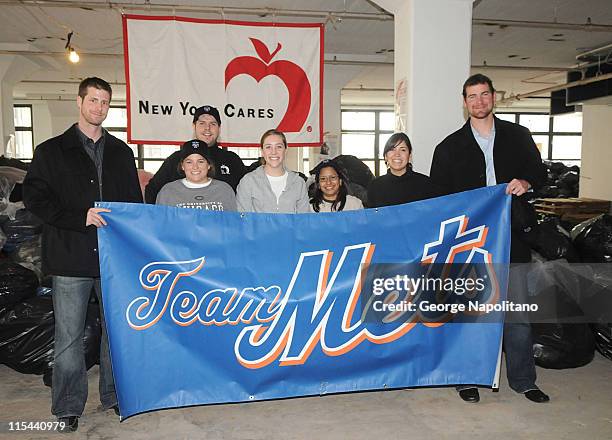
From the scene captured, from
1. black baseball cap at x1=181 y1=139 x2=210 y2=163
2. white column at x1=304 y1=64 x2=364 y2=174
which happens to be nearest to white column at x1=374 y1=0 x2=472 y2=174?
black baseball cap at x1=181 y1=139 x2=210 y2=163

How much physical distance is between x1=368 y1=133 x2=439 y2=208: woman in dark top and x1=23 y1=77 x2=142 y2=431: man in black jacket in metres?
1.48

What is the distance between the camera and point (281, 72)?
5098 millimetres

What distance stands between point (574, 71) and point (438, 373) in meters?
10.6

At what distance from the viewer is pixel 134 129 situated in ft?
15.9

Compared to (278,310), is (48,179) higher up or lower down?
higher up

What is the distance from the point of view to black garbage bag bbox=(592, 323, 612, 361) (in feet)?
11.2

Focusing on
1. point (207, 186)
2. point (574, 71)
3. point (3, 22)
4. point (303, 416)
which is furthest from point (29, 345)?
point (574, 71)

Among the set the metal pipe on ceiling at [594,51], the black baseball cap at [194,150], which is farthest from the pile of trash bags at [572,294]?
the metal pipe on ceiling at [594,51]

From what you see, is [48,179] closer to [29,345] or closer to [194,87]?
[29,345]

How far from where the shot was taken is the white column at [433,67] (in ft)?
14.4

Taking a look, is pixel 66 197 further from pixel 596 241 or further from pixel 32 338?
pixel 596 241

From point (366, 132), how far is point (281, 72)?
1362 centimetres

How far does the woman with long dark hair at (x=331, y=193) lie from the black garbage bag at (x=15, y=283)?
1.98m

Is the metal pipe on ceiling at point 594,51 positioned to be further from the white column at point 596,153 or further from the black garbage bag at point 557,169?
the black garbage bag at point 557,169
